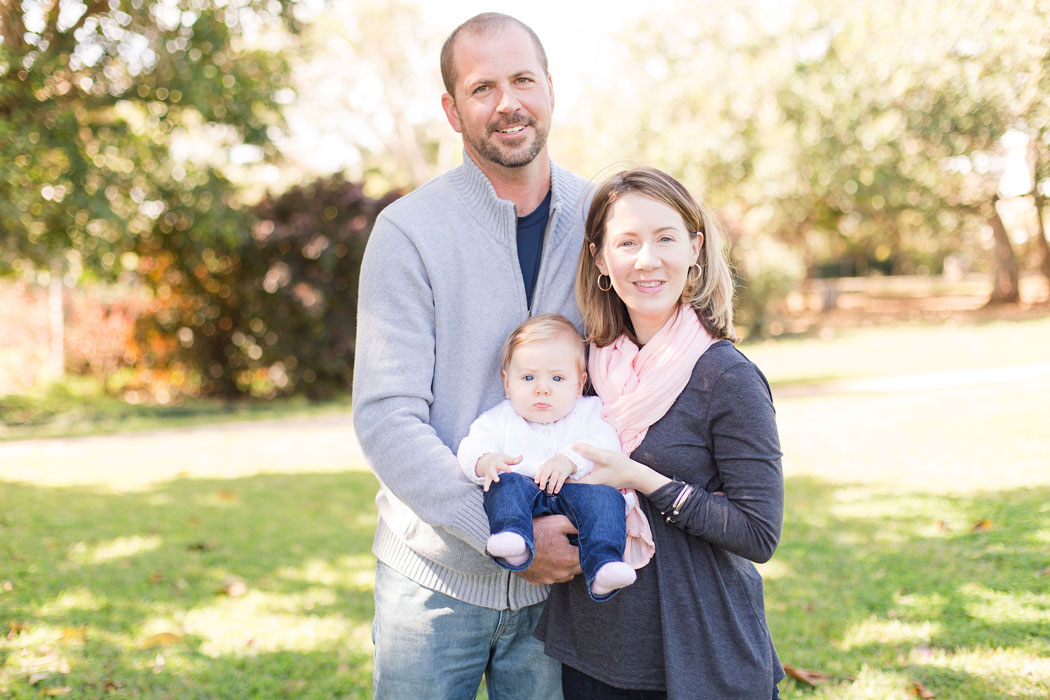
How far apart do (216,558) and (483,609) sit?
11.1 ft

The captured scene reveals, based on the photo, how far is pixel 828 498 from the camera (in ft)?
20.3

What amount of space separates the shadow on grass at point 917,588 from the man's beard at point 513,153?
2.49 m

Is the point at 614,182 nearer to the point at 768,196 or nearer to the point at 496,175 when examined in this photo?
the point at 496,175

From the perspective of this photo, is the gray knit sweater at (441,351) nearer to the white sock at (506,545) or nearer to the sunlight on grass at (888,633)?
the white sock at (506,545)

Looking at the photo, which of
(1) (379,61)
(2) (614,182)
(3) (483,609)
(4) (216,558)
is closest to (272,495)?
(4) (216,558)

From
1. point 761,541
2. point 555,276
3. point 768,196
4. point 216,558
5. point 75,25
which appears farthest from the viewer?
point 768,196

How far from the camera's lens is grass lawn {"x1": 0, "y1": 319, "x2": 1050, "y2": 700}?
3703 mm

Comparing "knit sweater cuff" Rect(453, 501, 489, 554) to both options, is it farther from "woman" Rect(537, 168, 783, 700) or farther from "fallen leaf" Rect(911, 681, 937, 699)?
"fallen leaf" Rect(911, 681, 937, 699)

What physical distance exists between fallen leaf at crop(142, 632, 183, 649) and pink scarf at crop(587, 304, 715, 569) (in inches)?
111

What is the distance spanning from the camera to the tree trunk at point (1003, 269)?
2203 centimetres

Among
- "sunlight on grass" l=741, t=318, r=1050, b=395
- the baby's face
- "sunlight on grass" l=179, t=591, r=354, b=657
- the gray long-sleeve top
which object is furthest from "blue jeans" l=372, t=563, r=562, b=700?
"sunlight on grass" l=741, t=318, r=1050, b=395

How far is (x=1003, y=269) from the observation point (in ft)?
75.0

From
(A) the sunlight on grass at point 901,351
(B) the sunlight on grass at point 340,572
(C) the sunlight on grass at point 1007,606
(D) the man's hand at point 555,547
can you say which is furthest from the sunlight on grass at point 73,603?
(A) the sunlight on grass at point 901,351

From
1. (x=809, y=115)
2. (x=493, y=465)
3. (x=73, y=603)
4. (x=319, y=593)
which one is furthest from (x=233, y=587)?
(x=809, y=115)
